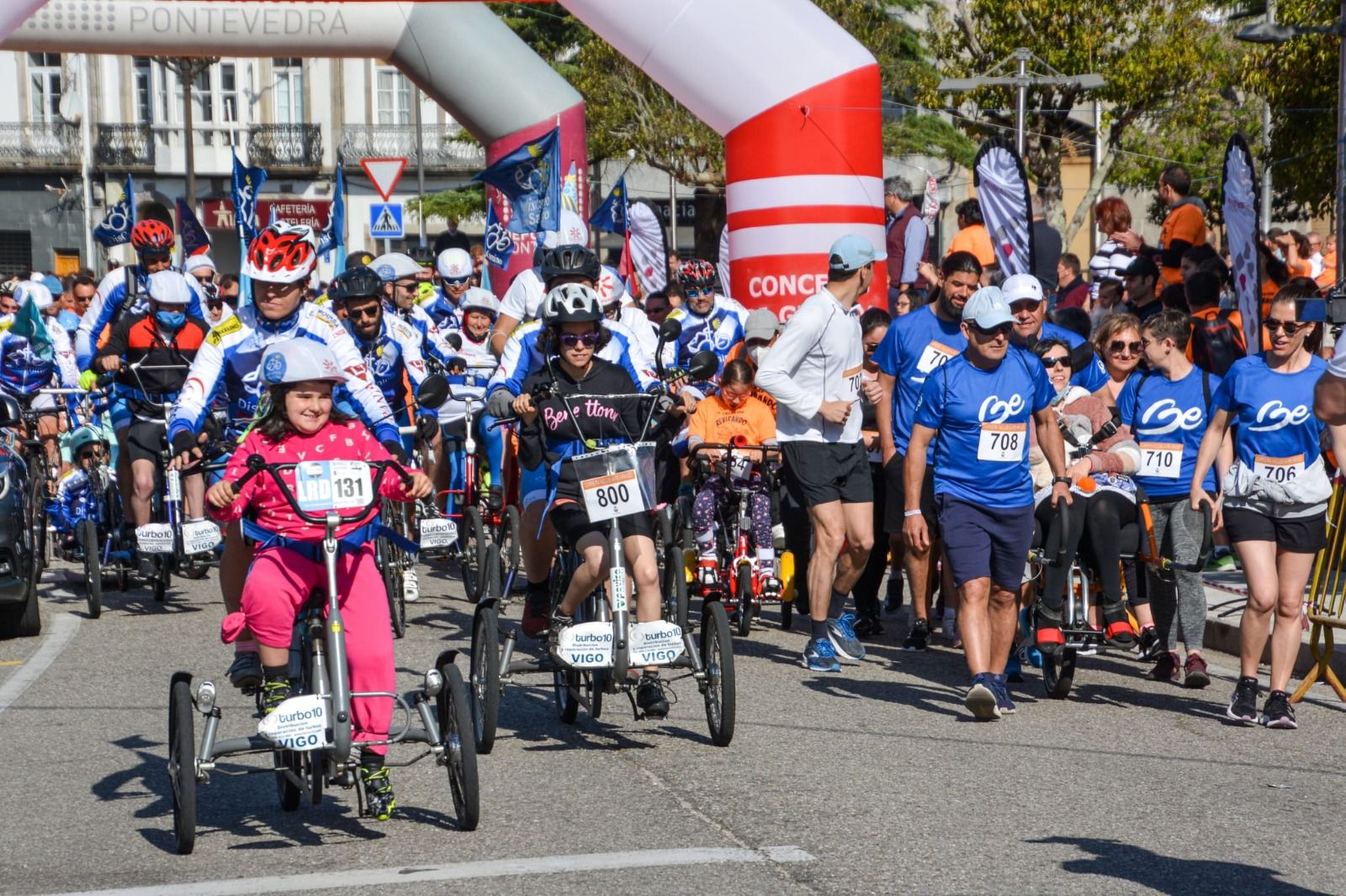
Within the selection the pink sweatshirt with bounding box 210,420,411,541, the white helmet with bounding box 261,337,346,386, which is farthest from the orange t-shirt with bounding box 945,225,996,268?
the white helmet with bounding box 261,337,346,386

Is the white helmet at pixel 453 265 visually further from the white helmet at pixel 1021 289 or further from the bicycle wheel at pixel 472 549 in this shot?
the white helmet at pixel 1021 289

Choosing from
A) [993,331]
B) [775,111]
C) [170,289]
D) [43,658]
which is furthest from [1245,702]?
[775,111]

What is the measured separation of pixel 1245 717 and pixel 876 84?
8216mm

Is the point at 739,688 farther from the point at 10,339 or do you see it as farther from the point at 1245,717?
the point at 10,339

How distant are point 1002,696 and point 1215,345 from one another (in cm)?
495

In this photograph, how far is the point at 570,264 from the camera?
9242 mm

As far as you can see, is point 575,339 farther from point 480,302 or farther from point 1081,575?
point 480,302

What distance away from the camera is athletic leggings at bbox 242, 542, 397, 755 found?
6613 millimetres

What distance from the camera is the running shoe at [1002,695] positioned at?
8938mm

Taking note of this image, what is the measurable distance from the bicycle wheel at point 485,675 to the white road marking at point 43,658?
8.19 feet

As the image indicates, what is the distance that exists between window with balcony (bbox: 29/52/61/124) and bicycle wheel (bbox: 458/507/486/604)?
52.4 metres

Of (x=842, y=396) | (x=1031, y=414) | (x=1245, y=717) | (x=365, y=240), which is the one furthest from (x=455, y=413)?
(x=365, y=240)

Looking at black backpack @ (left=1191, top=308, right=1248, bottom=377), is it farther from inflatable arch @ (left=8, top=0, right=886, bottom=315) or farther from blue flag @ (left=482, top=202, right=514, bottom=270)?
blue flag @ (left=482, top=202, right=514, bottom=270)

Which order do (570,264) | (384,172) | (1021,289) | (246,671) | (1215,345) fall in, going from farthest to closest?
(384,172)
(1215,345)
(1021,289)
(570,264)
(246,671)
